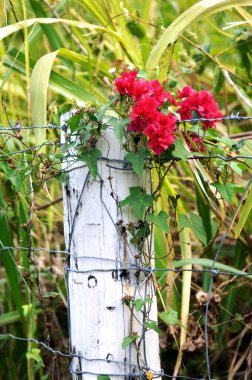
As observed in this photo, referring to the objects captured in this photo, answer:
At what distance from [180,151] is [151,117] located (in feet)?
0.33

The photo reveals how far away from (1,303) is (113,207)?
1.75 metres

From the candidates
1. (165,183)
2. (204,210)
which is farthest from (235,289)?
(165,183)

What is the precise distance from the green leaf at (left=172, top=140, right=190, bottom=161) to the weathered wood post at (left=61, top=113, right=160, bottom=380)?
0.14m

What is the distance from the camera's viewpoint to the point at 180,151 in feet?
5.03

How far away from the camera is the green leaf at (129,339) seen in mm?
1598

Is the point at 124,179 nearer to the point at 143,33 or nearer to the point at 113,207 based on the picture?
the point at 113,207

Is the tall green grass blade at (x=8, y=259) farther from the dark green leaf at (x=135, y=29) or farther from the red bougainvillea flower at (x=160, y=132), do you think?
the dark green leaf at (x=135, y=29)

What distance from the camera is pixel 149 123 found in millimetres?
1510

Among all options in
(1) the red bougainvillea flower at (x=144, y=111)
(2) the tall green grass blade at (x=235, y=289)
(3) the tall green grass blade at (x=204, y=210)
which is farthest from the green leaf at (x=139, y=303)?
(2) the tall green grass blade at (x=235, y=289)

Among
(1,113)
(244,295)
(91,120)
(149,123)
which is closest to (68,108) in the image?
(1,113)

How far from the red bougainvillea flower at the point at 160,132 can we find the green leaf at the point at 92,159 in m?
0.15

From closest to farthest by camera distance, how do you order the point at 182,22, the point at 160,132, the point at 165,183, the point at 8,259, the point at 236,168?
the point at 160,132
the point at 236,168
the point at 182,22
the point at 165,183
the point at 8,259

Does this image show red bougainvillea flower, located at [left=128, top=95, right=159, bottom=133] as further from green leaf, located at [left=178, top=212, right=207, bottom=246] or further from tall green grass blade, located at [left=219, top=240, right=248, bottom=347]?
tall green grass blade, located at [left=219, top=240, right=248, bottom=347]

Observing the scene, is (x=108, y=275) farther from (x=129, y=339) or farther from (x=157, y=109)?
(x=157, y=109)
